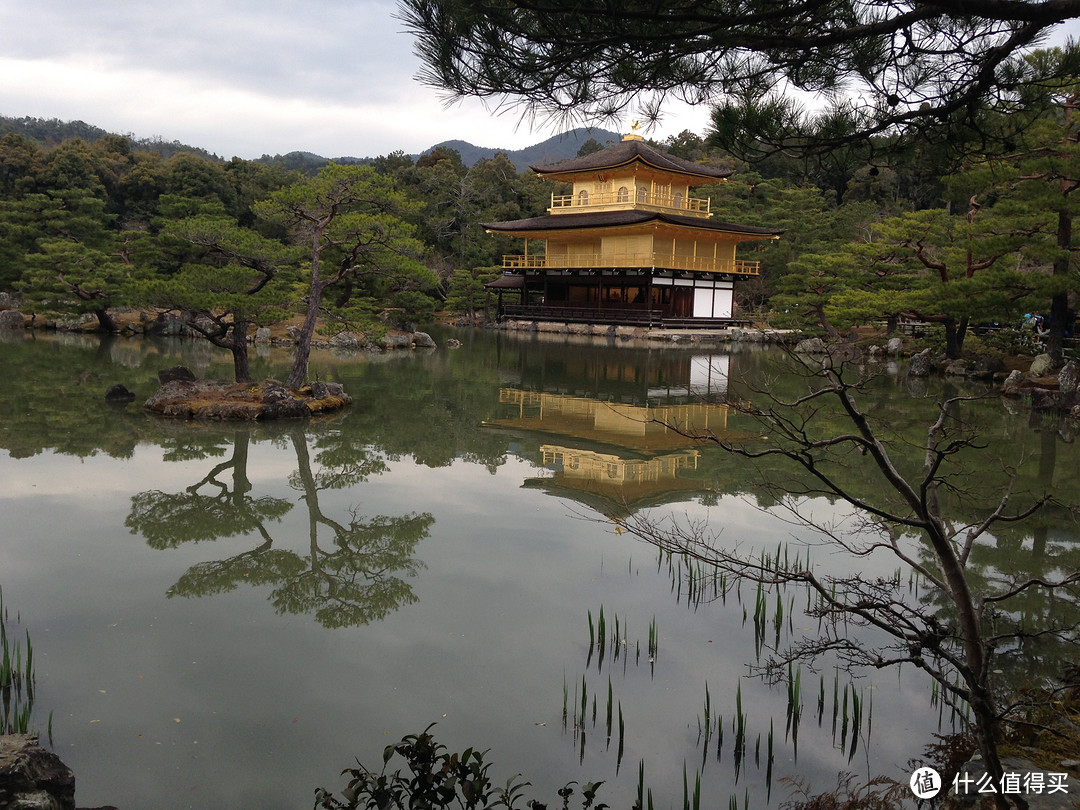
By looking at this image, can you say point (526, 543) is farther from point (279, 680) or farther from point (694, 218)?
point (694, 218)

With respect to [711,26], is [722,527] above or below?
below

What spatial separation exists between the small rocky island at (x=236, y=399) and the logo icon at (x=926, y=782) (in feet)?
27.6

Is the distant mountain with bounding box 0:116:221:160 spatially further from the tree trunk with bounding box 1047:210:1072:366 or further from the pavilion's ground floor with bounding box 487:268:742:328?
the tree trunk with bounding box 1047:210:1072:366

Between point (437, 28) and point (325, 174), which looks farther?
point (325, 174)

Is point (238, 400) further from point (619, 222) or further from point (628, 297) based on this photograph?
point (628, 297)

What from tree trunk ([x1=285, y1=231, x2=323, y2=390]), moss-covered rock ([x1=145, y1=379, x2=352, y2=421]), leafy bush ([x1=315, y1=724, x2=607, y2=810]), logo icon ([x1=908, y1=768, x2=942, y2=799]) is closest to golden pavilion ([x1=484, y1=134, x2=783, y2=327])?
tree trunk ([x1=285, y1=231, x2=323, y2=390])

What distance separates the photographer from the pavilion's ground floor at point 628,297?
1006 inches

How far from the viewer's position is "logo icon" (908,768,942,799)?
264 cm

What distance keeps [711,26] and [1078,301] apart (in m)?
16.4

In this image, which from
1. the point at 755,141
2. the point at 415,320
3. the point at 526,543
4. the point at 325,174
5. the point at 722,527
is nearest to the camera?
the point at 755,141

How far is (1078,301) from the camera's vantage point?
1599 centimetres

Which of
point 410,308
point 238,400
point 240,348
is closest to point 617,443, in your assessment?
point 238,400

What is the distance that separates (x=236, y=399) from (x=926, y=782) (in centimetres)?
905

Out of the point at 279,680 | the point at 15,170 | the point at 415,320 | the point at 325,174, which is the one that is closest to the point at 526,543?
the point at 279,680
